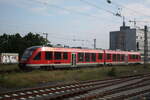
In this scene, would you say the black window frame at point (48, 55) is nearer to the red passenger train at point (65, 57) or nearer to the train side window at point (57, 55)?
the red passenger train at point (65, 57)

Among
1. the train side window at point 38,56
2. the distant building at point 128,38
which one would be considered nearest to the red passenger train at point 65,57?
the train side window at point 38,56

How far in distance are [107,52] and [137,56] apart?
42.0ft

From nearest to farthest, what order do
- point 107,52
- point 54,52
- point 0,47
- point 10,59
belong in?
point 54,52, point 107,52, point 10,59, point 0,47

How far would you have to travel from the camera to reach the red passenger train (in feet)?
79.2

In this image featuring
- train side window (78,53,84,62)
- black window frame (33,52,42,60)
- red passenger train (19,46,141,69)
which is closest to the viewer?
black window frame (33,52,42,60)

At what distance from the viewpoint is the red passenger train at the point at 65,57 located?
2412 cm

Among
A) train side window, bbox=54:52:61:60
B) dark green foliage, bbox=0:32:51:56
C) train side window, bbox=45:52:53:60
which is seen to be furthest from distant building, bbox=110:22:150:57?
train side window, bbox=45:52:53:60

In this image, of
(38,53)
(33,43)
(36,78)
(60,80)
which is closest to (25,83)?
(36,78)

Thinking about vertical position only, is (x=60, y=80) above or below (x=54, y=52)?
below

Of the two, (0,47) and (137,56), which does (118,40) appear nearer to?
(0,47)

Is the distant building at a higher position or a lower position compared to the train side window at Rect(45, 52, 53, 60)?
higher

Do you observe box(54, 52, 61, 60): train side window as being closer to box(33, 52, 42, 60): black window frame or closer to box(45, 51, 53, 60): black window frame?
box(45, 51, 53, 60): black window frame

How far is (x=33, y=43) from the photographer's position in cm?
8056

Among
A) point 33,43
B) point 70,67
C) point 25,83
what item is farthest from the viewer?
point 33,43
